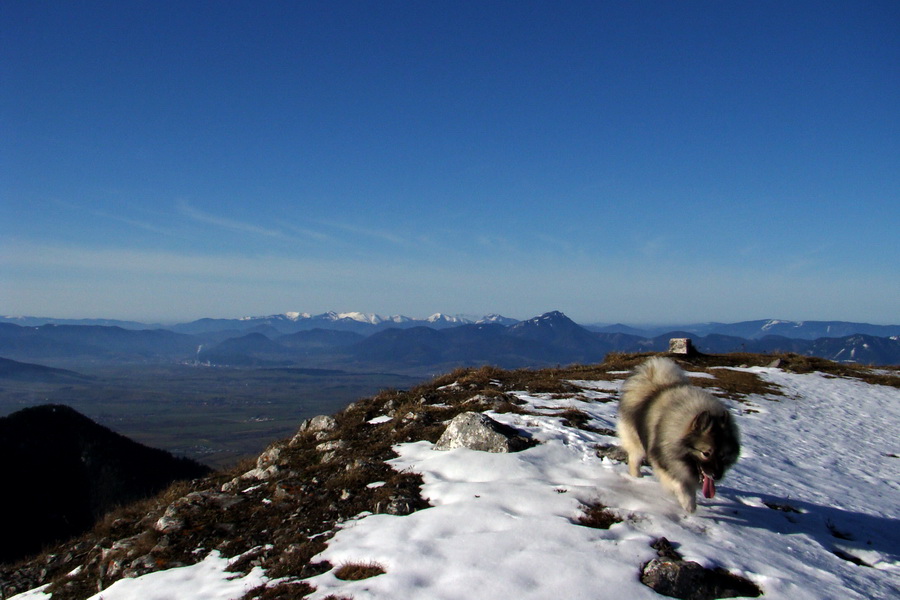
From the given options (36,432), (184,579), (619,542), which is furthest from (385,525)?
(36,432)

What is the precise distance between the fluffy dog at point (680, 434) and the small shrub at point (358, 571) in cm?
496

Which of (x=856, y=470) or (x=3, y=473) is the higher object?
(x=856, y=470)

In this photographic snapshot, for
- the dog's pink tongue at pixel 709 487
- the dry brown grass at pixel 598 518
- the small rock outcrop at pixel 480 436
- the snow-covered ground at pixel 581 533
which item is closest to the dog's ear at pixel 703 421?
the dog's pink tongue at pixel 709 487

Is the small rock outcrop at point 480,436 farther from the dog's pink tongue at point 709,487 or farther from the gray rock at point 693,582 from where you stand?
the gray rock at point 693,582

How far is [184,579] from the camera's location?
26.1ft

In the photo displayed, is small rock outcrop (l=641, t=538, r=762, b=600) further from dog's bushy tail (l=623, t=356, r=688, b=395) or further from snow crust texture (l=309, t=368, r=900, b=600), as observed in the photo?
dog's bushy tail (l=623, t=356, r=688, b=395)

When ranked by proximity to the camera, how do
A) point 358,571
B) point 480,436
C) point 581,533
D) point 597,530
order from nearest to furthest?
point 358,571
point 581,533
point 597,530
point 480,436

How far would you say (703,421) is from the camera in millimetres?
7570

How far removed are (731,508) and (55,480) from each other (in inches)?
2721

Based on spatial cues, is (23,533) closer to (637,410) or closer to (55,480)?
(55,480)

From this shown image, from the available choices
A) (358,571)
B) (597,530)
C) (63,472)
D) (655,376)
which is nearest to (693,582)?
(597,530)

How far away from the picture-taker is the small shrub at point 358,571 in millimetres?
6906

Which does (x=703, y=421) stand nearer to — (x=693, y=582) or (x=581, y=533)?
(x=693, y=582)

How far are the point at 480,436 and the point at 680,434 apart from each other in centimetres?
516
